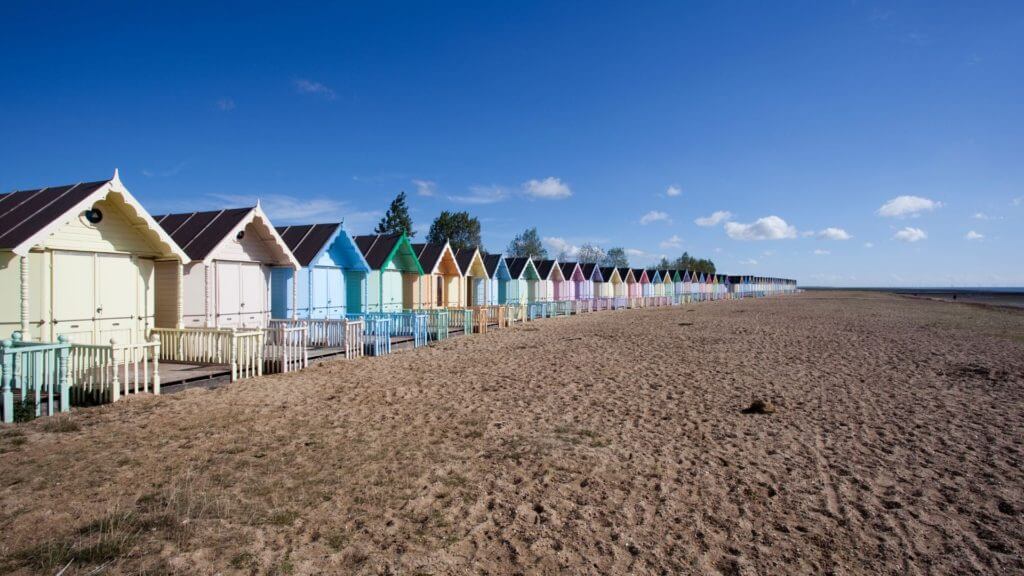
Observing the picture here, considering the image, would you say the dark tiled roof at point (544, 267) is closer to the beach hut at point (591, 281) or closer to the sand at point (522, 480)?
the beach hut at point (591, 281)

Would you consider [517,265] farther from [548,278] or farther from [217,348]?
[217,348]

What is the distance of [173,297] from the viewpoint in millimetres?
12461

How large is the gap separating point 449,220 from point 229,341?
181 ft

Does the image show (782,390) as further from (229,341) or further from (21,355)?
(21,355)

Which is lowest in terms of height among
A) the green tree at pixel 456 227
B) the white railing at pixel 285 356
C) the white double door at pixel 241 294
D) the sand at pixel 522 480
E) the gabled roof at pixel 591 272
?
the sand at pixel 522 480

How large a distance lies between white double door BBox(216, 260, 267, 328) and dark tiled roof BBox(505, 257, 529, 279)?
18977 mm

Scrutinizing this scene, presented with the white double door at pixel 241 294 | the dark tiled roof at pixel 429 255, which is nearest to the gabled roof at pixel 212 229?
the white double door at pixel 241 294

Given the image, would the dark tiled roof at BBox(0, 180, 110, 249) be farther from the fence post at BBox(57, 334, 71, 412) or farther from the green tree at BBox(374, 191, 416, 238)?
the green tree at BBox(374, 191, 416, 238)

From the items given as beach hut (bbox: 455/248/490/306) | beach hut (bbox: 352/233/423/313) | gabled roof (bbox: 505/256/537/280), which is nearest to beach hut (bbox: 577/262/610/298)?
gabled roof (bbox: 505/256/537/280)

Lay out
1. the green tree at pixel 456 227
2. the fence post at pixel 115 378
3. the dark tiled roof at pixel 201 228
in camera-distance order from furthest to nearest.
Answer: the green tree at pixel 456 227 < the dark tiled roof at pixel 201 228 < the fence post at pixel 115 378

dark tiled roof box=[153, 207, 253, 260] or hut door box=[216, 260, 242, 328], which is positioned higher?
dark tiled roof box=[153, 207, 253, 260]

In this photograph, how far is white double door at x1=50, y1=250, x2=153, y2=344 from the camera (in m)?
10.0

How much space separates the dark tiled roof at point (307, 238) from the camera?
16892 millimetres

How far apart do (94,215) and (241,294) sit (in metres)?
4.55
